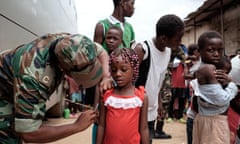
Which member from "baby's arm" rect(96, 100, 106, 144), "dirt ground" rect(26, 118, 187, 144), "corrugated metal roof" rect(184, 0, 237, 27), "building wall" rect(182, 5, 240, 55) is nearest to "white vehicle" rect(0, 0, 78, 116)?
"baby's arm" rect(96, 100, 106, 144)

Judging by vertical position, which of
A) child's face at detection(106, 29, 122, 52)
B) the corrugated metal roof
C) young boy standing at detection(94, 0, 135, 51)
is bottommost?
child's face at detection(106, 29, 122, 52)

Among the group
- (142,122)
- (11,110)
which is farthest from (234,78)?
(11,110)

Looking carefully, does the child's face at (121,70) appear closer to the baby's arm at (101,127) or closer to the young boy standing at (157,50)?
the baby's arm at (101,127)

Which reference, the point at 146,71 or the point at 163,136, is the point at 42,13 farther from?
the point at 163,136

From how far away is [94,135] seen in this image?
240cm

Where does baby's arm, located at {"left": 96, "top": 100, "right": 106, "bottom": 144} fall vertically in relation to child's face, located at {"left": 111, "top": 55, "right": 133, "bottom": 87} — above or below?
below

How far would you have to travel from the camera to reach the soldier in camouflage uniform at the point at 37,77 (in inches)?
63.1

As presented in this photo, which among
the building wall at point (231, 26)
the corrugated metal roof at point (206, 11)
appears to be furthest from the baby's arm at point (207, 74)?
the building wall at point (231, 26)

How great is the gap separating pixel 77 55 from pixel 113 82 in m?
0.71

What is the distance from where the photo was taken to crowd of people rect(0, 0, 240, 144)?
1.63 metres

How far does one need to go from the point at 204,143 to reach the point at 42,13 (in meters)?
2.62

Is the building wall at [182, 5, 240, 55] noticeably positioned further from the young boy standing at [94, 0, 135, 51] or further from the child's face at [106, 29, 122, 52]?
the child's face at [106, 29, 122, 52]

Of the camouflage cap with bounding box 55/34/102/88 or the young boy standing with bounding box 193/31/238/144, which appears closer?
the camouflage cap with bounding box 55/34/102/88

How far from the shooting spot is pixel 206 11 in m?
11.8
